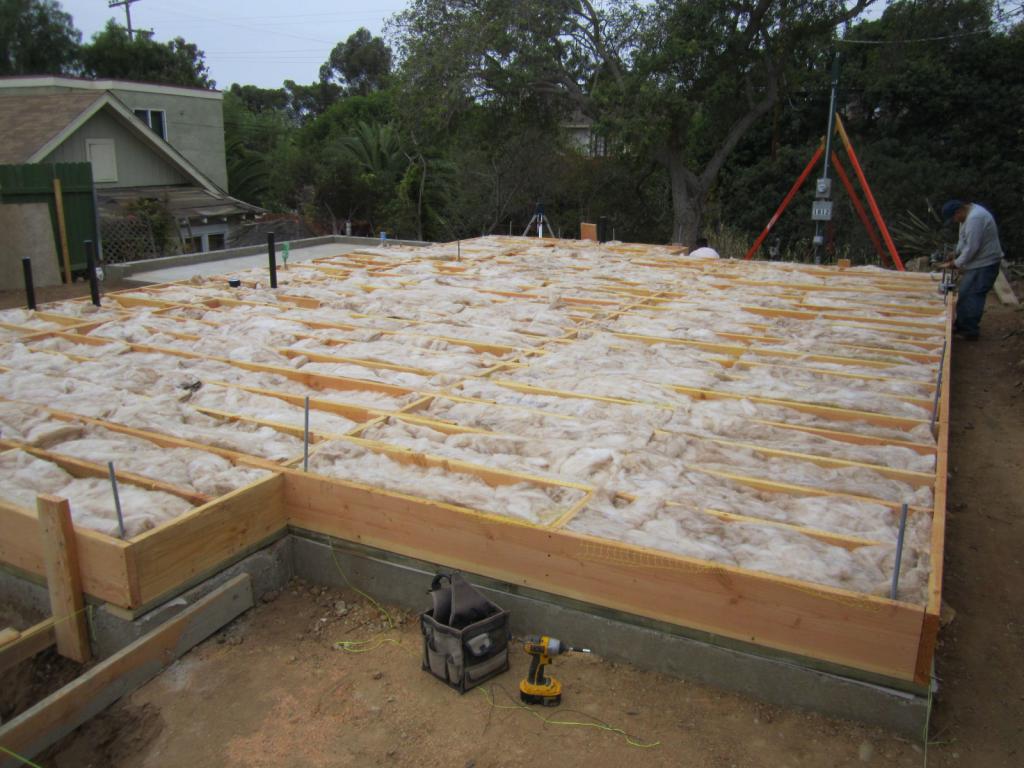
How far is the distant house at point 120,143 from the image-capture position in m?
14.4

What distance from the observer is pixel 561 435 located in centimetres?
423

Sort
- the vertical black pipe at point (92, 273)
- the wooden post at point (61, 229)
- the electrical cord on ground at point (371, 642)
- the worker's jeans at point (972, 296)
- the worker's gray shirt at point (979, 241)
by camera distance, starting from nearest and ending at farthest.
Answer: the electrical cord on ground at point (371, 642), the vertical black pipe at point (92, 273), the worker's gray shirt at point (979, 241), the worker's jeans at point (972, 296), the wooden post at point (61, 229)

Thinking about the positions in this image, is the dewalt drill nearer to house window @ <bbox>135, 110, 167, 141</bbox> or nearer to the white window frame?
the white window frame

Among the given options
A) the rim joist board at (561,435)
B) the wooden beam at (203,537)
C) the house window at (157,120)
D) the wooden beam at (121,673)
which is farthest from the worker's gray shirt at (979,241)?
the house window at (157,120)

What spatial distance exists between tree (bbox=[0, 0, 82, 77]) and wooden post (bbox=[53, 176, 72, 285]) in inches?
987

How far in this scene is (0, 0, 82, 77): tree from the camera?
3219 centimetres

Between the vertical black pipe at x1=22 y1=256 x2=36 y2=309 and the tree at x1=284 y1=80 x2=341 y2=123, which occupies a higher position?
the tree at x1=284 y1=80 x2=341 y2=123

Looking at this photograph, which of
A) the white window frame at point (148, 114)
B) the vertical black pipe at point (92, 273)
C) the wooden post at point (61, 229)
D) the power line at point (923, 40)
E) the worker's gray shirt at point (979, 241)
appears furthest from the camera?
the white window frame at point (148, 114)

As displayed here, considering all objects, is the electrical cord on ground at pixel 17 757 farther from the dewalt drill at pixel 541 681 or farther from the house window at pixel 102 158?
the house window at pixel 102 158

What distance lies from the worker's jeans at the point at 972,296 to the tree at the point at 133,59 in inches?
1191

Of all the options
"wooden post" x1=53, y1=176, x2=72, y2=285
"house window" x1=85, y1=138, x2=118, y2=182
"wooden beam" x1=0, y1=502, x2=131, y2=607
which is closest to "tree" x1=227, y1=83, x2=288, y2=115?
"house window" x1=85, y1=138, x2=118, y2=182

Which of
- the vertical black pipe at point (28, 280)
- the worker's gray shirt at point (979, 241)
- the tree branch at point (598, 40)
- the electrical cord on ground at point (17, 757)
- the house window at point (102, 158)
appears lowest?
the electrical cord on ground at point (17, 757)

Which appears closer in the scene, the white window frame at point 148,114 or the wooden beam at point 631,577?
the wooden beam at point 631,577

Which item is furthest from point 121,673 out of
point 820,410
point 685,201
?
point 685,201
